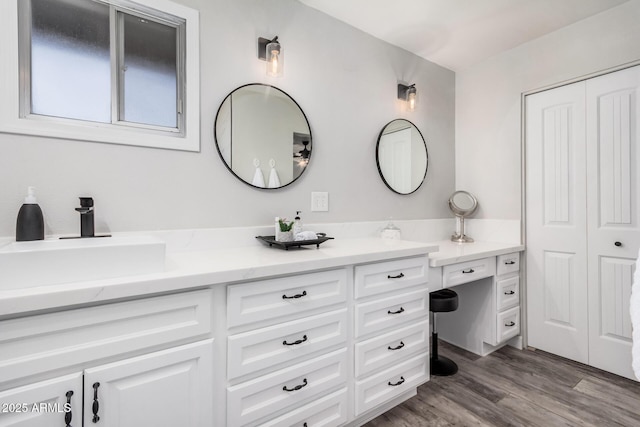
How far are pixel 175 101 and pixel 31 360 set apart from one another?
1233 millimetres

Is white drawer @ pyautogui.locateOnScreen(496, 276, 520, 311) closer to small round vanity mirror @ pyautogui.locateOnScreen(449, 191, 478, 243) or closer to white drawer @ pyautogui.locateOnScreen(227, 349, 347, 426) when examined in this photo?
small round vanity mirror @ pyautogui.locateOnScreen(449, 191, 478, 243)

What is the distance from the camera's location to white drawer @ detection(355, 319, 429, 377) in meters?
1.50

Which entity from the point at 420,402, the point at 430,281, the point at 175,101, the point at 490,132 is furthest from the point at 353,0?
the point at 420,402

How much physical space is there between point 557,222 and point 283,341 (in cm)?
227

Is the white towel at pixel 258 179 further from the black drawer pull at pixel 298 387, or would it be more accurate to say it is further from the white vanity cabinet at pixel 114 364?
the black drawer pull at pixel 298 387

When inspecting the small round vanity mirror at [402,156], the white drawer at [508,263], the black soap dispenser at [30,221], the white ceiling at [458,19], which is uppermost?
the white ceiling at [458,19]

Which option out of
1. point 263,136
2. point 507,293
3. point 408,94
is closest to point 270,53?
point 263,136

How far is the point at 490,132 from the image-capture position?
8.77 feet

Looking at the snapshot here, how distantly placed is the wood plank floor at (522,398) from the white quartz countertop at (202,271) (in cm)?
88

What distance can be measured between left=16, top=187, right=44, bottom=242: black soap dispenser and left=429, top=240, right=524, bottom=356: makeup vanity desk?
82.6 inches

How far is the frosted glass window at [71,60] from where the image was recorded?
129 cm

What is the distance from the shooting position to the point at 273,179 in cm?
184

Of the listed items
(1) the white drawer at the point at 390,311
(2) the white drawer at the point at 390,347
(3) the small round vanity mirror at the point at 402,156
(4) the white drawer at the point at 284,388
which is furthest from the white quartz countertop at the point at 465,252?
(4) the white drawer at the point at 284,388

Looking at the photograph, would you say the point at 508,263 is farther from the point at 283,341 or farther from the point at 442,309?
the point at 283,341
